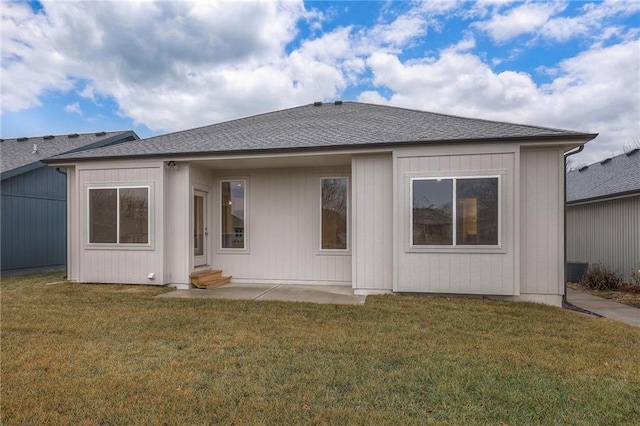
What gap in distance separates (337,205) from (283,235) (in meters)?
1.49

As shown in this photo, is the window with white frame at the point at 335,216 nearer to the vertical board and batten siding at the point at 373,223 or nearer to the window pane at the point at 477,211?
the vertical board and batten siding at the point at 373,223

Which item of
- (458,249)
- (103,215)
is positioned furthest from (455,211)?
(103,215)

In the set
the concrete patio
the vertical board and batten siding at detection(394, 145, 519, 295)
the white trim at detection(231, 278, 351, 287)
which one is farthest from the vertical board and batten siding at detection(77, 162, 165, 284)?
the vertical board and batten siding at detection(394, 145, 519, 295)

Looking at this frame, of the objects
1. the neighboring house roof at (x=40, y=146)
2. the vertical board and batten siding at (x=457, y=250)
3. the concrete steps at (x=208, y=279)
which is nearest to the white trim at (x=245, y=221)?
the concrete steps at (x=208, y=279)

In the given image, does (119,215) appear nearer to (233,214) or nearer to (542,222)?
(233,214)

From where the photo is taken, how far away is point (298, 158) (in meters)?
7.16

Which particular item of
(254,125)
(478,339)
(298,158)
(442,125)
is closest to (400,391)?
(478,339)

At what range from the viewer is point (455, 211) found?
6.17 metres

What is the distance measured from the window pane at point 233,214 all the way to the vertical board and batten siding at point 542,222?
608cm

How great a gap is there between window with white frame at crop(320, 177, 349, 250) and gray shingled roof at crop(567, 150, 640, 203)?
7238 millimetres

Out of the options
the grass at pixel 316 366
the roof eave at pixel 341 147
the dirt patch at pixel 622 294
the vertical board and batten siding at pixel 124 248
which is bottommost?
the dirt patch at pixel 622 294

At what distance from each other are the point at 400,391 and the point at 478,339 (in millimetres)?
1809

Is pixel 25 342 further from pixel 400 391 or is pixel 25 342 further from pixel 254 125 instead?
pixel 254 125

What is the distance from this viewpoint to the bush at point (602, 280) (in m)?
8.47
